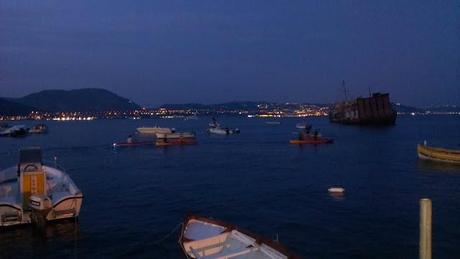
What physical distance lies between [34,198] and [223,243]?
950cm

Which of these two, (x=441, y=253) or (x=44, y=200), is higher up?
(x=44, y=200)

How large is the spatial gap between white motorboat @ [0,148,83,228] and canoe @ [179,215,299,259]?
6.99m

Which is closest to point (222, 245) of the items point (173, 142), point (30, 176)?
point (30, 176)

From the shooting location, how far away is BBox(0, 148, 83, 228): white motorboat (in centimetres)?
2047

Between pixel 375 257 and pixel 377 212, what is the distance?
7.32m

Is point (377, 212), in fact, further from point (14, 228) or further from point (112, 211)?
point (14, 228)

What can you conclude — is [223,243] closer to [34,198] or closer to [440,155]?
[34,198]

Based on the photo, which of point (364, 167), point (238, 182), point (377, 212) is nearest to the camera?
point (377, 212)

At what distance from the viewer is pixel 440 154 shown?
44938 millimetres

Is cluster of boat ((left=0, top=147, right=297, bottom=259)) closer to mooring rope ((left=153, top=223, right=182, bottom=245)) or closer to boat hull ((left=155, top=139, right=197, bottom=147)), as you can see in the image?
mooring rope ((left=153, top=223, right=182, bottom=245))

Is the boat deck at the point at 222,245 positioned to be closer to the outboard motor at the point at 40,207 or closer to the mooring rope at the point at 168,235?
the mooring rope at the point at 168,235

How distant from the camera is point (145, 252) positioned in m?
18.3

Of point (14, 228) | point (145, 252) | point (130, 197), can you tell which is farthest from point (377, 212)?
point (14, 228)

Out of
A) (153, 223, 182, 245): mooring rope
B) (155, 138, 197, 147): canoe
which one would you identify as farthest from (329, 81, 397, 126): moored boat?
(153, 223, 182, 245): mooring rope
